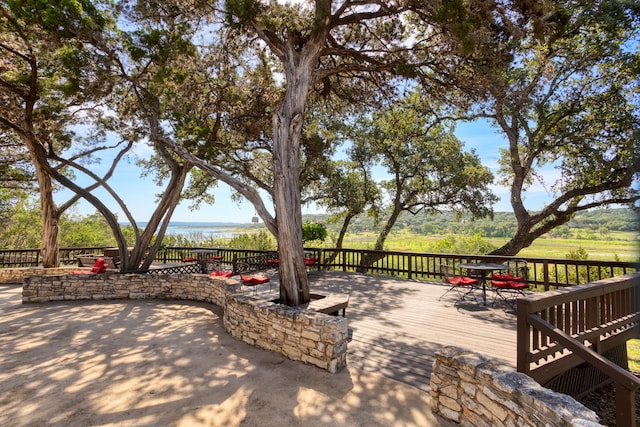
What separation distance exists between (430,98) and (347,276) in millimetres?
5297

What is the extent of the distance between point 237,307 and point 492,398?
3561 mm

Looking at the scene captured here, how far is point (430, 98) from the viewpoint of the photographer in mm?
6535

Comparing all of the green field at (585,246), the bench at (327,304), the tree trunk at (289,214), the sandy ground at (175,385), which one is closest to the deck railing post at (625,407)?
the green field at (585,246)

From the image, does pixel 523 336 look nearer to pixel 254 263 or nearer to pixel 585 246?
pixel 254 263

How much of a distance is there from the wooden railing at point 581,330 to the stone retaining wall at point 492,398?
63cm

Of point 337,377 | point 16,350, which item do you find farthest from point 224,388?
point 16,350

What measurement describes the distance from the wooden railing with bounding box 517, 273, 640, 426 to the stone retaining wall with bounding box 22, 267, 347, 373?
1851 millimetres

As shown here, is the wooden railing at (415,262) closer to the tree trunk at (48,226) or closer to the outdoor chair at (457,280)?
the outdoor chair at (457,280)

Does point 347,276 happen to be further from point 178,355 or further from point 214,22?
A: point 214,22

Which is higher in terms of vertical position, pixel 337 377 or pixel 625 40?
pixel 625 40

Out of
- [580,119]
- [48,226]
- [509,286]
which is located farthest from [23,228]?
[580,119]

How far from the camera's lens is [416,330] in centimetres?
450

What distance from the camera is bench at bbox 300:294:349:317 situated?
14.2ft

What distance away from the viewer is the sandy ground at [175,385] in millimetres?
2664
